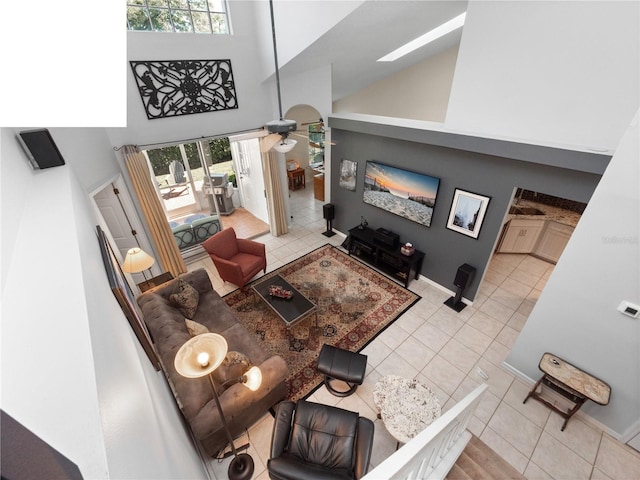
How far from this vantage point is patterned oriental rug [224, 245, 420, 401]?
3.83 metres

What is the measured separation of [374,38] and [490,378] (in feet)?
15.9

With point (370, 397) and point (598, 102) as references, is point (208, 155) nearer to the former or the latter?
point (370, 397)

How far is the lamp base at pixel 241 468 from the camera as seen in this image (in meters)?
2.68

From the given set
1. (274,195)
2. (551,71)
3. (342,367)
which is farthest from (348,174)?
(342,367)

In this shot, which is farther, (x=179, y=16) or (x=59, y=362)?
(x=179, y=16)

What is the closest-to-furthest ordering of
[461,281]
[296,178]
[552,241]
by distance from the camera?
[461,281], [552,241], [296,178]

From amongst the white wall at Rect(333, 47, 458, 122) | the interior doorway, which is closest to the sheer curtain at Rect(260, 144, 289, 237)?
the white wall at Rect(333, 47, 458, 122)

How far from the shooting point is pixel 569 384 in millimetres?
2850

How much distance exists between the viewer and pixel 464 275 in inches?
166

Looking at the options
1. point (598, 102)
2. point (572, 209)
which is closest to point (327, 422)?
point (598, 102)

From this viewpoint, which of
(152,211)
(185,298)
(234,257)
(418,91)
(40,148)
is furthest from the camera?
(418,91)

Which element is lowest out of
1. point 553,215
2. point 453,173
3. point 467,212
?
point 553,215

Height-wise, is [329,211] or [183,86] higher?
[183,86]

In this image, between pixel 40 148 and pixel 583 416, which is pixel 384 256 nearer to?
pixel 583 416
